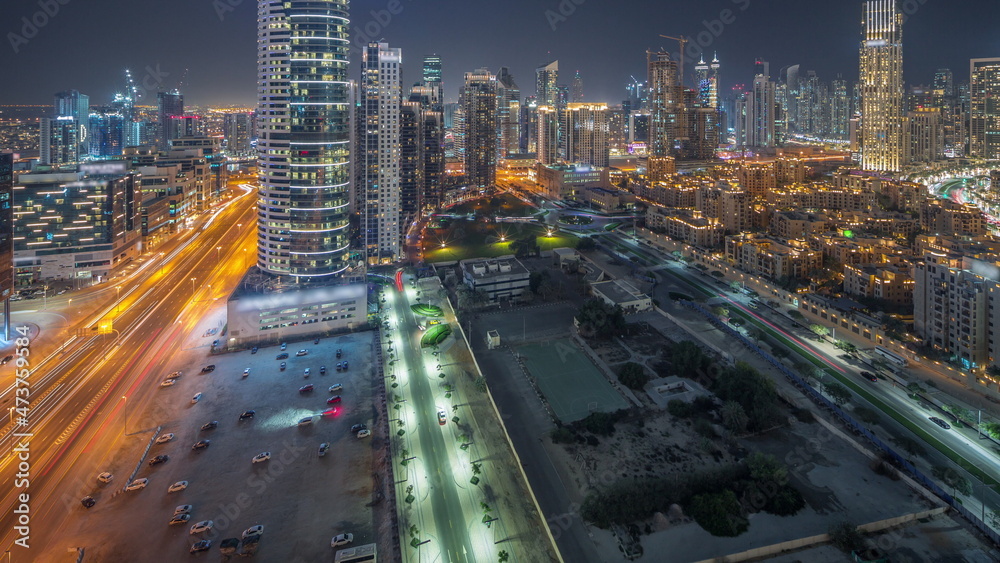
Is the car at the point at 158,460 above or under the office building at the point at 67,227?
under

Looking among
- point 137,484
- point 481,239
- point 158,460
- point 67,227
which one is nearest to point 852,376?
point 158,460

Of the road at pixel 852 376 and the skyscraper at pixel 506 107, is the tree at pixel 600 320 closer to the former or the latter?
the road at pixel 852 376

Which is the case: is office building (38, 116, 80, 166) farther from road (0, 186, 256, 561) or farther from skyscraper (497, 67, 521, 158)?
skyscraper (497, 67, 521, 158)

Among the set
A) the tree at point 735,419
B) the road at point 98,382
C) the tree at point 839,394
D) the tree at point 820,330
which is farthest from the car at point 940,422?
the road at point 98,382

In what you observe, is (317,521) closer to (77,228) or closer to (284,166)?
(284,166)

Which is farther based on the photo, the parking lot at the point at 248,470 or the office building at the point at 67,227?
the office building at the point at 67,227

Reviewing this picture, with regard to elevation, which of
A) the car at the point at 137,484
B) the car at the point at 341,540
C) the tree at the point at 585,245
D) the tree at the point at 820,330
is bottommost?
the car at the point at 341,540

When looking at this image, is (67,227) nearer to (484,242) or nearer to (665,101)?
→ (484,242)
